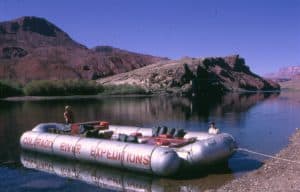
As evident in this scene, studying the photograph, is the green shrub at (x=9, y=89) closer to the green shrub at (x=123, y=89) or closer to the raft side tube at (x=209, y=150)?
the green shrub at (x=123, y=89)

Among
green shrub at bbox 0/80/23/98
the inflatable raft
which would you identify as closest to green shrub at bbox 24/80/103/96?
green shrub at bbox 0/80/23/98

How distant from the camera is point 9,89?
10450cm

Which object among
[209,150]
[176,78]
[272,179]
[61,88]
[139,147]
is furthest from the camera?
[176,78]

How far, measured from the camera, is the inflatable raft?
1867 cm

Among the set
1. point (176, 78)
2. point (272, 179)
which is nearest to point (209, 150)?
point (272, 179)

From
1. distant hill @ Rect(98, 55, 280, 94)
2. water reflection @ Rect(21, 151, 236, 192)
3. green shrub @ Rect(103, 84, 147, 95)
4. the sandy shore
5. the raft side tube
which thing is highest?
distant hill @ Rect(98, 55, 280, 94)

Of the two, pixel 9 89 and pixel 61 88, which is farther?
pixel 61 88

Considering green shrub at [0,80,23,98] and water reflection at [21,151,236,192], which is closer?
water reflection at [21,151,236,192]

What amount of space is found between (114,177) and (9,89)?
90288mm

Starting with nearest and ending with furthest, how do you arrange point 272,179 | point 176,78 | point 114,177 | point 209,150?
point 272,179, point 209,150, point 114,177, point 176,78

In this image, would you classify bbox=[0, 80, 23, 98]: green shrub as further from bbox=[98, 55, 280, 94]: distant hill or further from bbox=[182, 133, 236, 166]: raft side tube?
bbox=[182, 133, 236, 166]: raft side tube

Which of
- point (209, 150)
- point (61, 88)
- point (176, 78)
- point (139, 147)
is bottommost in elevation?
point (209, 150)

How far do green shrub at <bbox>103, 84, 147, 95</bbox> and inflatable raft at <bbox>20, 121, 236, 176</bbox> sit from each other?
3737 inches

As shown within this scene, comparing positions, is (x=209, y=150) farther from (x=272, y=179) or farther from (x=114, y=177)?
(x=114, y=177)
